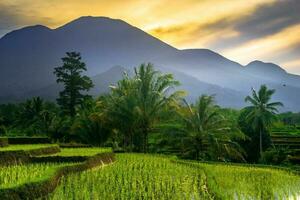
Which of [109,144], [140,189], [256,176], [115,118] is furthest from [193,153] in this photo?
[140,189]

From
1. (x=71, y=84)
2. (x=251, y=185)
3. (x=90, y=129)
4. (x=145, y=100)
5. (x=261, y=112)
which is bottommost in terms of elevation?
(x=251, y=185)

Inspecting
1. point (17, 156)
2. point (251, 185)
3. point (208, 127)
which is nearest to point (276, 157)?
point (208, 127)

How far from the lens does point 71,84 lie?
5006 cm

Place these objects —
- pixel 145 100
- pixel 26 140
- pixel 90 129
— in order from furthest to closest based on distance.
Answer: pixel 90 129 < pixel 145 100 < pixel 26 140

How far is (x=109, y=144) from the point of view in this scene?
36.8 metres

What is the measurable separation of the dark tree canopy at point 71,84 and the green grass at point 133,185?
32724 millimetres

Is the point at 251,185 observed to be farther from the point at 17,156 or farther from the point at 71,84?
the point at 71,84

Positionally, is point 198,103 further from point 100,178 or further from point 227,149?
point 100,178

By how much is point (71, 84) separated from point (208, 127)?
84.4 feet

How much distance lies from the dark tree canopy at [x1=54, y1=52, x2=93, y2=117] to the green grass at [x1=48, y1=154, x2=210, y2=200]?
32724mm

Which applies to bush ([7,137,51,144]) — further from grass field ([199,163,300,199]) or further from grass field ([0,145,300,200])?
grass field ([199,163,300,199])

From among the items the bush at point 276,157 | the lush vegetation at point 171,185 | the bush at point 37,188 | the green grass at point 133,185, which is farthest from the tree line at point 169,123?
the bush at point 37,188

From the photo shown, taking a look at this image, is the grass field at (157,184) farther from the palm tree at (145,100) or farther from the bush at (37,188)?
the palm tree at (145,100)

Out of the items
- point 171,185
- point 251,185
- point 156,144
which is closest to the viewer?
point 171,185
